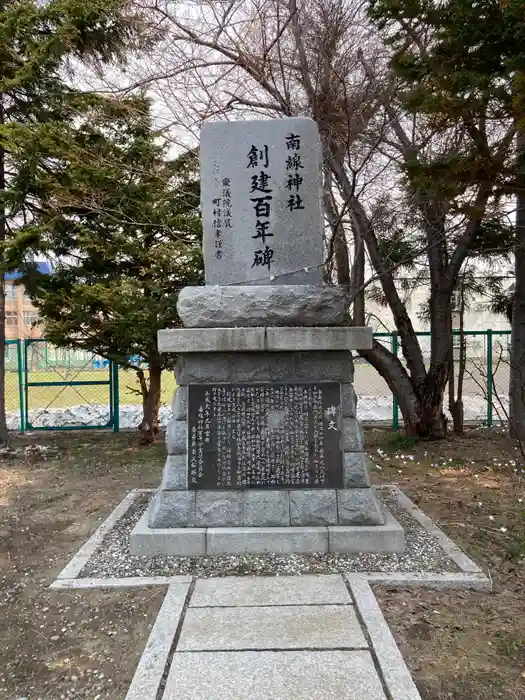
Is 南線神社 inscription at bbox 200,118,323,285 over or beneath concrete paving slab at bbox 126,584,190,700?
over

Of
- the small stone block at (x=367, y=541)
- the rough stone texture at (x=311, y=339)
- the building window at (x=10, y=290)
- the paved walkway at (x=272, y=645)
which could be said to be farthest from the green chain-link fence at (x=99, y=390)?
the paved walkway at (x=272, y=645)

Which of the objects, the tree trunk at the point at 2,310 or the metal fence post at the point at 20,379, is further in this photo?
the metal fence post at the point at 20,379

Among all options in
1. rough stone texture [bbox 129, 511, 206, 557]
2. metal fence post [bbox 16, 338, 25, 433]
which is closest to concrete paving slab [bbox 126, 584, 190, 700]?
rough stone texture [bbox 129, 511, 206, 557]

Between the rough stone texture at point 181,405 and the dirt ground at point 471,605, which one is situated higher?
the rough stone texture at point 181,405

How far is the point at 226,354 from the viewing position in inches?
152

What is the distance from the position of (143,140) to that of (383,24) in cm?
333

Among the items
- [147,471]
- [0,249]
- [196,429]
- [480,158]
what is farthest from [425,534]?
[0,249]

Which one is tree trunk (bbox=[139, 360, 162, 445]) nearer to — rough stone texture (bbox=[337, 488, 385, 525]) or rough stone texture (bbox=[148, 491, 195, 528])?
rough stone texture (bbox=[148, 491, 195, 528])

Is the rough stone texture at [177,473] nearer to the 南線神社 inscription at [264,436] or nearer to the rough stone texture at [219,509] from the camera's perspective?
the 南線神社 inscription at [264,436]

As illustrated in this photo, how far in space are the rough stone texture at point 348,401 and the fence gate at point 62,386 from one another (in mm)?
5892

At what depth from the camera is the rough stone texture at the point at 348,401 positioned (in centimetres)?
387

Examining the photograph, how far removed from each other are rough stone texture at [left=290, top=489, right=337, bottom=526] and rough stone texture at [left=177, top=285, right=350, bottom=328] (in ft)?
3.84

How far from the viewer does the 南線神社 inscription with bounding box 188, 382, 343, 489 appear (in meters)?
3.82

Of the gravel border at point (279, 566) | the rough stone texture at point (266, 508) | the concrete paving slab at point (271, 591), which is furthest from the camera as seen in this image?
the rough stone texture at point (266, 508)
